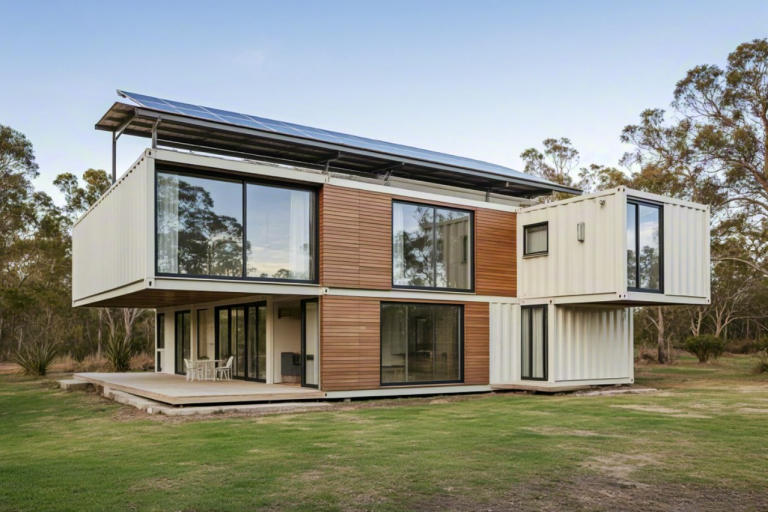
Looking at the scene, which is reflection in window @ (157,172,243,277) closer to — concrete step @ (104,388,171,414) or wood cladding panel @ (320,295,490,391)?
wood cladding panel @ (320,295,490,391)

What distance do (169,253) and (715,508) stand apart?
9192mm

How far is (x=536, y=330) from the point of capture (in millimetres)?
15430

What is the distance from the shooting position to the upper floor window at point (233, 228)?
11859 mm

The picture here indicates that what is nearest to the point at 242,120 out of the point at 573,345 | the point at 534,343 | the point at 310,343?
the point at 310,343

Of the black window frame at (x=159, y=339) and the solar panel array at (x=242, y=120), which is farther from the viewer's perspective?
the black window frame at (x=159, y=339)

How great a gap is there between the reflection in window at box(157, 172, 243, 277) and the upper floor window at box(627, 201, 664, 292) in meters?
7.68

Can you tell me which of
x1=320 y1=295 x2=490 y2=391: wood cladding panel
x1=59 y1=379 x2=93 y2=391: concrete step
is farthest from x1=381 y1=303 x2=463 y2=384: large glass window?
x1=59 y1=379 x2=93 y2=391: concrete step

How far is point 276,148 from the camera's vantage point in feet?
47.4

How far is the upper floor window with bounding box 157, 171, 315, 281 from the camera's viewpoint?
11.9m

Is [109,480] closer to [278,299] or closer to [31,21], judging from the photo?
[278,299]

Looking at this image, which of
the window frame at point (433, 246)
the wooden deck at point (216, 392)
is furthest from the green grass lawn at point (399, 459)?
the window frame at point (433, 246)

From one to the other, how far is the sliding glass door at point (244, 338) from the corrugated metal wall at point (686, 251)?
28.2 feet

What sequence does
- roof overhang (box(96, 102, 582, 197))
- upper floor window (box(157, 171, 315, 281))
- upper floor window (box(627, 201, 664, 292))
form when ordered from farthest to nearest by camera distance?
upper floor window (box(627, 201, 664, 292))
roof overhang (box(96, 102, 582, 197))
upper floor window (box(157, 171, 315, 281))

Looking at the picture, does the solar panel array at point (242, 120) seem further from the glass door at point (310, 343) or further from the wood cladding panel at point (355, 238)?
the glass door at point (310, 343)
